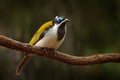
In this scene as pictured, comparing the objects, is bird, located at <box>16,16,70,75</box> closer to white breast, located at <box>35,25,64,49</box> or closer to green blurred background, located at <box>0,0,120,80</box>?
white breast, located at <box>35,25,64,49</box>

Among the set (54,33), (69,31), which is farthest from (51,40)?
(69,31)

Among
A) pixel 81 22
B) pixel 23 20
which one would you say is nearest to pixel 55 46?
pixel 23 20

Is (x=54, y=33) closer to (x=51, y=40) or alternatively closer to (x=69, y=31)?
(x=51, y=40)

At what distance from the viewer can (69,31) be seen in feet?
16.8

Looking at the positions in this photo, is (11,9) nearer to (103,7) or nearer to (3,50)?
(3,50)

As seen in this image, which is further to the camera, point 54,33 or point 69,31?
point 69,31

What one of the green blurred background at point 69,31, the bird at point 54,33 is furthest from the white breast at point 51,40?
the green blurred background at point 69,31

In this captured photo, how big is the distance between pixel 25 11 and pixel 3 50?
441 mm

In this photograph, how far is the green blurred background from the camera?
4906 mm

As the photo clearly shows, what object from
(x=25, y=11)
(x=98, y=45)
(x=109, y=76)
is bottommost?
(x=109, y=76)

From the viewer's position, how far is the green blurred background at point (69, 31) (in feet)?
16.1

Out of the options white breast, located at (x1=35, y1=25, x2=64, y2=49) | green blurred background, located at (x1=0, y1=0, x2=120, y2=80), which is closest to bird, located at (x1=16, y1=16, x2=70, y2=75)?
white breast, located at (x1=35, y1=25, x2=64, y2=49)

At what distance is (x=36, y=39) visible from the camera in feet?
11.3

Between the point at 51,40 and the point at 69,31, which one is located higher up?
the point at 69,31
